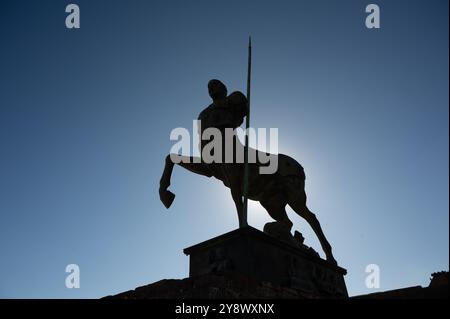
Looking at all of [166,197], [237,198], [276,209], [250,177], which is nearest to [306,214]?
[276,209]

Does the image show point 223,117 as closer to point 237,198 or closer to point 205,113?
point 205,113

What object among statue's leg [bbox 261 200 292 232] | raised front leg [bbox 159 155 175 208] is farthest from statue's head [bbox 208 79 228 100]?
statue's leg [bbox 261 200 292 232]

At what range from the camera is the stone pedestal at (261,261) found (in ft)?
20.3

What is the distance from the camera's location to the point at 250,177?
26.8 ft

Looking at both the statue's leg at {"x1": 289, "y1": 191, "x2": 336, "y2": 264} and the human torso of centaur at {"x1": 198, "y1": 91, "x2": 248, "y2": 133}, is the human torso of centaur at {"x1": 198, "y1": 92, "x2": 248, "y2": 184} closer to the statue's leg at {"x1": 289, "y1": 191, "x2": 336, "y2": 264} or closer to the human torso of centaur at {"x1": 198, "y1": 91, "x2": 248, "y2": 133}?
the human torso of centaur at {"x1": 198, "y1": 91, "x2": 248, "y2": 133}

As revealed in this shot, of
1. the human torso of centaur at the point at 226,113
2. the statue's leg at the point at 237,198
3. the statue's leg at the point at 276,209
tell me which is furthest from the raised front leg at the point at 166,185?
the statue's leg at the point at 276,209

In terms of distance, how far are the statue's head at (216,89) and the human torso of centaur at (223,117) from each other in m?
0.14

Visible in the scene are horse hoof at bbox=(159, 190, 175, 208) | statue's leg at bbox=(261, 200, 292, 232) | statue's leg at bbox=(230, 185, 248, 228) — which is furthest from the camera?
statue's leg at bbox=(261, 200, 292, 232)

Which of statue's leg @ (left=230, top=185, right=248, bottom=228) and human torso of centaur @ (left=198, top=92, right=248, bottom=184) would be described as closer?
statue's leg @ (left=230, top=185, right=248, bottom=228)

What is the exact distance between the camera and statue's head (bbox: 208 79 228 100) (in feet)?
27.5

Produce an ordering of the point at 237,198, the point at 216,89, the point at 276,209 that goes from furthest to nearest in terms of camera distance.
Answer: the point at 276,209, the point at 216,89, the point at 237,198

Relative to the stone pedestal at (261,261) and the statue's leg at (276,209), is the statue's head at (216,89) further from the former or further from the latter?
the stone pedestal at (261,261)

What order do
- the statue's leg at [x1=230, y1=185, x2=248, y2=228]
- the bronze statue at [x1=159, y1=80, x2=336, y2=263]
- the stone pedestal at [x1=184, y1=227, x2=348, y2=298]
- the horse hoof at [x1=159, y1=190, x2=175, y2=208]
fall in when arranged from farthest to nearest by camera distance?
the horse hoof at [x1=159, y1=190, x2=175, y2=208] < the bronze statue at [x1=159, y1=80, x2=336, y2=263] < the statue's leg at [x1=230, y1=185, x2=248, y2=228] < the stone pedestal at [x1=184, y1=227, x2=348, y2=298]

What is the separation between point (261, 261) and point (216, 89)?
3295 mm
